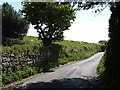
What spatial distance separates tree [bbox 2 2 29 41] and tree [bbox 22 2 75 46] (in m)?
2.41

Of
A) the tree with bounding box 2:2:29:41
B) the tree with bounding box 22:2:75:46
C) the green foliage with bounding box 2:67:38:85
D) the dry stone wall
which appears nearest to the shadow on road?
the green foliage with bounding box 2:67:38:85

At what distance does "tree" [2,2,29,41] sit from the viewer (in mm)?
46438

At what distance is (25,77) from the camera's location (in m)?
23.1

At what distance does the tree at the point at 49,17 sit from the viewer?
137 ft

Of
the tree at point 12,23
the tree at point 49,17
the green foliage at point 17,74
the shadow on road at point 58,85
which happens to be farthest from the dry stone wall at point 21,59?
the tree at point 12,23

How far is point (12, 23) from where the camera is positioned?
46812mm

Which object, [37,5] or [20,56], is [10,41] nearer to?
[37,5]

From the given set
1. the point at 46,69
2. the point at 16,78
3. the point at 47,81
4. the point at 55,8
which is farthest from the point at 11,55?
the point at 55,8

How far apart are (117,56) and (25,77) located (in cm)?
893

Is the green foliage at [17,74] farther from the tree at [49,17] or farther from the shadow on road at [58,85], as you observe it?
the tree at [49,17]

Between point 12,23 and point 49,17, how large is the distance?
7.18m

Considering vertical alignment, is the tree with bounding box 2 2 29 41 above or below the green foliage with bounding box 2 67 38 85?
above

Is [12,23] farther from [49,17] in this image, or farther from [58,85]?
[58,85]

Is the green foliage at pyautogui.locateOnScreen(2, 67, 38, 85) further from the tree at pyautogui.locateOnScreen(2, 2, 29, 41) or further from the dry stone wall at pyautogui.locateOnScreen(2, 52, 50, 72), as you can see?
the tree at pyautogui.locateOnScreen(2, 2, 29, 41)
